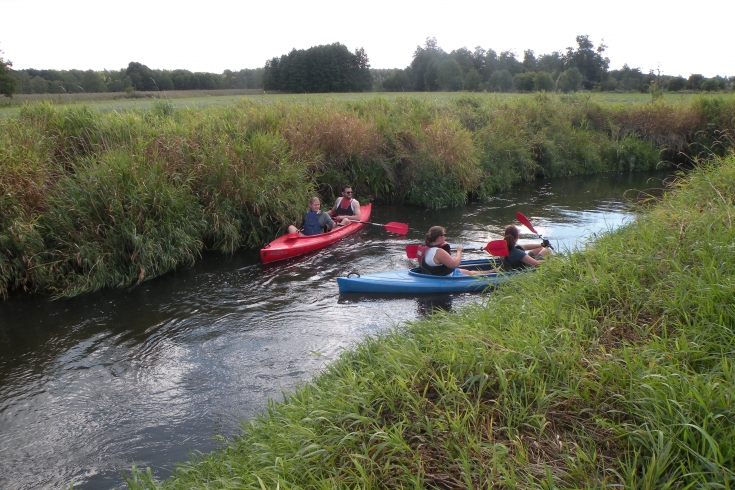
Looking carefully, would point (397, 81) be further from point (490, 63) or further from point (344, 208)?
point (344, 208)

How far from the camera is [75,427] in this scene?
4.36 m

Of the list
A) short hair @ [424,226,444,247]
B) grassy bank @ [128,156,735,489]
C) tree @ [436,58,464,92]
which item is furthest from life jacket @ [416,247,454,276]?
tree @ [436,58,464,92]

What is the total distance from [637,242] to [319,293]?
166 inches

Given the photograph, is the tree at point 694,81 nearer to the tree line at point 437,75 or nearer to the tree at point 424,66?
the tree line at point 437,75

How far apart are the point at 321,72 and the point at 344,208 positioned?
36556mm

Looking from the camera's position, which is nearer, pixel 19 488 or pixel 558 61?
pixel 19 488

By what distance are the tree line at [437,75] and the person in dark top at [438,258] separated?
87.3ft

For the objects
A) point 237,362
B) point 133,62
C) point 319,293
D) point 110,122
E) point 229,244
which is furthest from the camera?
point 133,62

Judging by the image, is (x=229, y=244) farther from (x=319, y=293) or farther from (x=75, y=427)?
(x=75, y=427)

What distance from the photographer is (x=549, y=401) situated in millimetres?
2730

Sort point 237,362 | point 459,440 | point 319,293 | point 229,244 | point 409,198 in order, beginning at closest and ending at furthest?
1. point 459,440
2. point 237,362
3. point 319,293
4. point 229,244
5. point 409,198

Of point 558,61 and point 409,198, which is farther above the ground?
point 558,61

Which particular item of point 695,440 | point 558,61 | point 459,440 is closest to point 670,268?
point 695,440

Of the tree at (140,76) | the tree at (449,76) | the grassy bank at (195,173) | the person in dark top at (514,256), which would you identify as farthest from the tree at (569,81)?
the person in dark top at (514,256)
